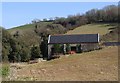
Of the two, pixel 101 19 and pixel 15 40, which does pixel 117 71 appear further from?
pixel 101 19

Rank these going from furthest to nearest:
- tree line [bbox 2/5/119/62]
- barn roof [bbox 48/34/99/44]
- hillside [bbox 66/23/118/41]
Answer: hillside [bbox 66/23/118/41] < barn roof [bbox 48/34/99/44] < tree line [bbox 2/5/119/62]

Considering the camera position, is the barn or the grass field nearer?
the barn

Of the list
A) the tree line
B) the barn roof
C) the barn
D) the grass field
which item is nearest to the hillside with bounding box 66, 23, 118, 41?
the grass field

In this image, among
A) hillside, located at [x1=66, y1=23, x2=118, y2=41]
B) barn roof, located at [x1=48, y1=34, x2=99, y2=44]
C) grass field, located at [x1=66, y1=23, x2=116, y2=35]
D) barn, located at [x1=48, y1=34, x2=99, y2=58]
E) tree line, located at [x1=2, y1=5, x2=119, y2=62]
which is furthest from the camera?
grass field, located at [x1=66, y1=23, x2=116, y2=35]

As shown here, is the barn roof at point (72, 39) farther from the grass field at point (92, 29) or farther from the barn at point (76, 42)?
the grass field at point (92, 29)

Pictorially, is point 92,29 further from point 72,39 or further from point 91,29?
point 72,39

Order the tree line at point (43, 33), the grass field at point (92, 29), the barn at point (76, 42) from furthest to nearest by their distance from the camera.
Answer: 1. the grass field at point (92, 29)
2. the barn at point (76, 42)
3. the tree line at point (43, 33)

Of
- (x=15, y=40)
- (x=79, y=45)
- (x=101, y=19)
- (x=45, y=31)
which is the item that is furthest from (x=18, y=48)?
(x=101, y=19)

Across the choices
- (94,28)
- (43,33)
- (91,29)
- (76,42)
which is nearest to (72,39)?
(76,42)

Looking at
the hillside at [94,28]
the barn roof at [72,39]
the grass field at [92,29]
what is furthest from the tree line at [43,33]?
the grass field at [92,29]

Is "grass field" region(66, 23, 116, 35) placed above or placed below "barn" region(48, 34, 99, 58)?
above

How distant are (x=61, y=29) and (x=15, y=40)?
26.8m

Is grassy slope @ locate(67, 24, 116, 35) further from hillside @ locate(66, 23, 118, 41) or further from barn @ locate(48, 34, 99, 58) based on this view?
barn @ locate(48, 34, 99, 58)

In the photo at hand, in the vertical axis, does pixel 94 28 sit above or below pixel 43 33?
above
